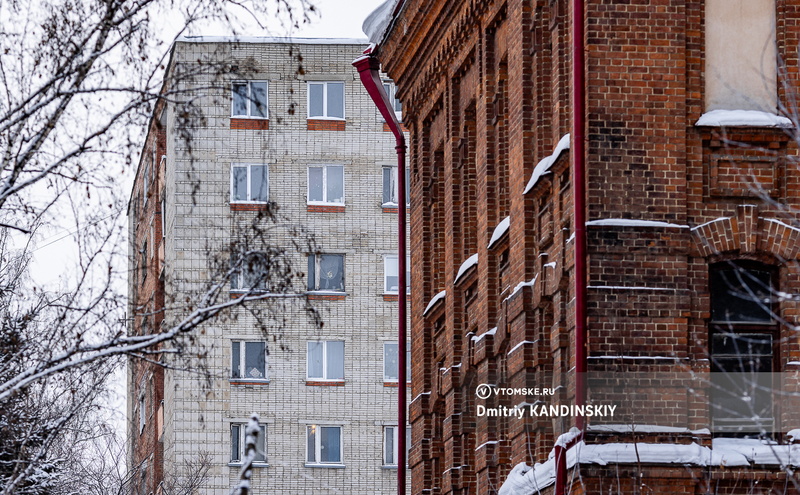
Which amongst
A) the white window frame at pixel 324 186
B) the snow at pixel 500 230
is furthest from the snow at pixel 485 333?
the white window frame at pixel 324 186

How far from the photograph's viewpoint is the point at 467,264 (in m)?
25.5

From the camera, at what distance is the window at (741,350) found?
18750mm

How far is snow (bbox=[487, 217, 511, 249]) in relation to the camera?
75.5 feet

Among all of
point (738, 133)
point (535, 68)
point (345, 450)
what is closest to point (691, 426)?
point (738, 133)

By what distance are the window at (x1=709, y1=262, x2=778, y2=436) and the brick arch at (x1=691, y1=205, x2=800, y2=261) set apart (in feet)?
0.82

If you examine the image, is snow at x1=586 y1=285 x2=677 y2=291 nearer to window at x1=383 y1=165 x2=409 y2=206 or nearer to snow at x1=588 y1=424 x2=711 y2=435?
snow at x1=588 y1=424 x2=711 y2=435

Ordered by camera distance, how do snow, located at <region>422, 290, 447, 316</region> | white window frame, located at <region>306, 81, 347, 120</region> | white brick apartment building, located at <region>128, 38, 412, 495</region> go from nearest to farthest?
snow, located at <region>422, 290, 447, 316</region> < white brick apartment building, located at <region>128, 38, 412, 495</region> < white window frame, located at <region>306, 81, 347, 120</region>

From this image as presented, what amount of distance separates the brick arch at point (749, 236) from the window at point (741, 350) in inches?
9.8

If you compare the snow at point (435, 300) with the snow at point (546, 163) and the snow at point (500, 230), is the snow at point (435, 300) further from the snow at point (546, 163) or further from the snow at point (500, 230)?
the snow at point (546, 163)

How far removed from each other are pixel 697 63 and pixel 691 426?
3.73 meters

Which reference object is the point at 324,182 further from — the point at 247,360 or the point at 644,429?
the point at 644,429

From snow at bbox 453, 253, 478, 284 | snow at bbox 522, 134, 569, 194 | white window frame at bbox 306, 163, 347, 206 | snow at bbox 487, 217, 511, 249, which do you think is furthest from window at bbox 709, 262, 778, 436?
white window frame at bbox 306, 163, 347, 206

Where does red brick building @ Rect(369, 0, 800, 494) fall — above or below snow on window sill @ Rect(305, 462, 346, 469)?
above

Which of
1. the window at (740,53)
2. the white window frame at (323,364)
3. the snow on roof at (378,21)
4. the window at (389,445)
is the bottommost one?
the window at (389,445)
